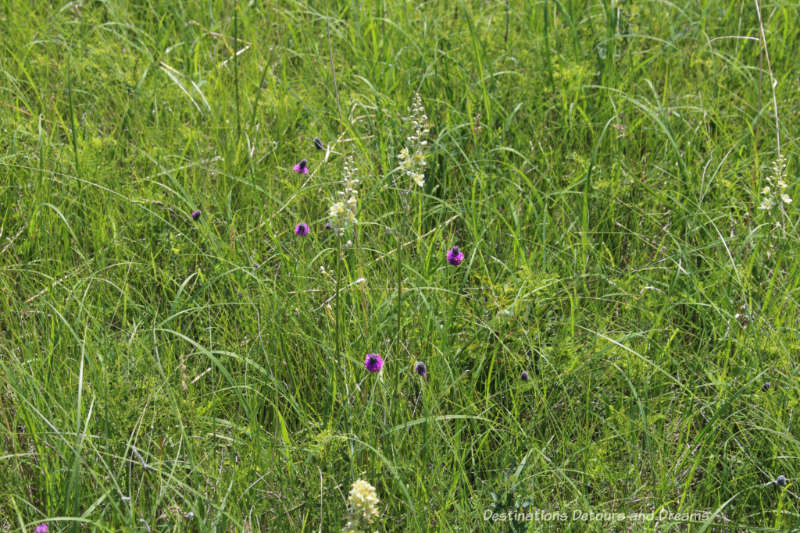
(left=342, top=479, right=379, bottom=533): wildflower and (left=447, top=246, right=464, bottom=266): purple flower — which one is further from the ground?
(left=447, top=246, right=464, bottom=266): purple flower

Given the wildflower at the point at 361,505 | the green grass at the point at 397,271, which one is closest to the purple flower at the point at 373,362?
the green grass at the point at 397,271

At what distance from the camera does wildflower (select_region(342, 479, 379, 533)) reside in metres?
1.50

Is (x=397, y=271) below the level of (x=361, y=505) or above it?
above

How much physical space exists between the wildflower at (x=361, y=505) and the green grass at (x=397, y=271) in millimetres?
187

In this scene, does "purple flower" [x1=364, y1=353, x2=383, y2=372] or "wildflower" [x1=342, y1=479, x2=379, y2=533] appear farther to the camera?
"purple flower" [x1=364, y1=353, x2=383, y2=372]

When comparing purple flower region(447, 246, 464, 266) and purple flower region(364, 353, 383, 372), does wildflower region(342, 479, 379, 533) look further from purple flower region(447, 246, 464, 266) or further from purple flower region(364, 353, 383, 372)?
purple flower region(447, 246, 464, 266)

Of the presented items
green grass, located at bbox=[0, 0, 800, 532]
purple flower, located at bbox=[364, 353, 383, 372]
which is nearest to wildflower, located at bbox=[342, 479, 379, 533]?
green grass, located at bbox=[0, 0, 800, 532]

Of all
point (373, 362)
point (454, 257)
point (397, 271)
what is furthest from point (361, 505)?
point (454, 257)

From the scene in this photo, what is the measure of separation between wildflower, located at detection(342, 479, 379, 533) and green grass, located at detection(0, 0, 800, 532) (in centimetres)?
19

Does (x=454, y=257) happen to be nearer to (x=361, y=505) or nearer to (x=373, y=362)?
(x=373, y=362)

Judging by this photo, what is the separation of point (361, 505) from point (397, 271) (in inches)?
26.5

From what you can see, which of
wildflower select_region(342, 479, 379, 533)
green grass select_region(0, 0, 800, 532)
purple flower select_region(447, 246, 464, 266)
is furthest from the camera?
purple flower select_region(447, 246, 464, 266)

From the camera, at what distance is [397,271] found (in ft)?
6.58

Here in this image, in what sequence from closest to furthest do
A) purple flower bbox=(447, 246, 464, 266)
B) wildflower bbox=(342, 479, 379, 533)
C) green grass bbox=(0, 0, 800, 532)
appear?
1. wildflower bbox=(342, 479, 379, 533)
2. green grass bbox=(0, 0, 800, 532)
3. purple flower bbox=(447, 246, 464, 266)
